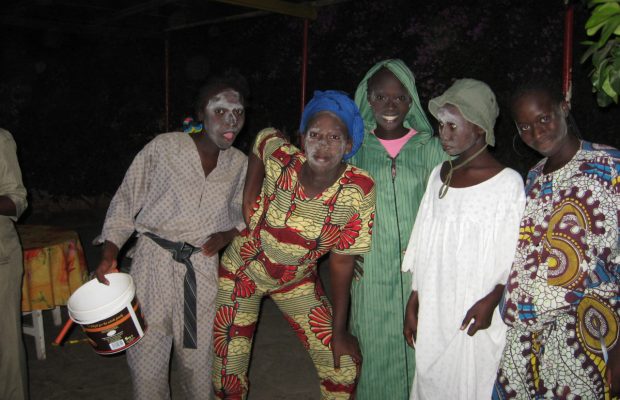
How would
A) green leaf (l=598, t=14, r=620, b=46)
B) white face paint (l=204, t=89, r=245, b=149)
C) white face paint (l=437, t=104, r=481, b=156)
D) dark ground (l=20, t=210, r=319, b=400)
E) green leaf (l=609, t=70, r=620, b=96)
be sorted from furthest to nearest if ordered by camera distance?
dark ground (l=20, t=210, r=319, b=400) < white face paint (l=204, t=89, r=245, b=149) < white face paint (l=437, t=104, r=481, b=156) < green leaf (l=609, t=70, r=620, b=96) < green leaf (l=598, t=14, r=620, b=46)

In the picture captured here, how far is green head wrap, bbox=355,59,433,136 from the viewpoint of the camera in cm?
231

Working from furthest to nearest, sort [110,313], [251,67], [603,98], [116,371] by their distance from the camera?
[251,67], [116,371], [110,313], [603,98]

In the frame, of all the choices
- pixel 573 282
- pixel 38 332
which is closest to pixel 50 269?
pixel 38 332

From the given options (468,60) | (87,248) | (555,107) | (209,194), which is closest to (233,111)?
(209,194)

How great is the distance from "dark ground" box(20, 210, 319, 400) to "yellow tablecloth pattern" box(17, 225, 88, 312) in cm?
44

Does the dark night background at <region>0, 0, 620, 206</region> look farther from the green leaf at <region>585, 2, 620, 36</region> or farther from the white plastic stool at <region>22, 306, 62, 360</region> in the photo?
the white plastic stool at <region>22, 306, 62, 360</region>

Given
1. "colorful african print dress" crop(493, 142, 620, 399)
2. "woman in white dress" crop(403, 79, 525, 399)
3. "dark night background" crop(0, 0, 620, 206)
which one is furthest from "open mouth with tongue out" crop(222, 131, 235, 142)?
"dark night background" crop(0, 0, 620, 206)

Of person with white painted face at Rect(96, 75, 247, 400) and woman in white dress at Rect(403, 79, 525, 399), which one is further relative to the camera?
person with white painted face at Rect(96, 75, 247, 400)

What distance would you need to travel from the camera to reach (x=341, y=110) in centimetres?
217

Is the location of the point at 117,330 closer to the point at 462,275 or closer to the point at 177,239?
the point at 177,239

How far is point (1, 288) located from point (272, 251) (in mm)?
1506

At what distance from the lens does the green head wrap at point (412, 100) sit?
2313mm

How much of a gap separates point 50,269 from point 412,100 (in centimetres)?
305

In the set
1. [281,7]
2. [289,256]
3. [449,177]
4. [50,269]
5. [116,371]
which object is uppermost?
[281,7]
